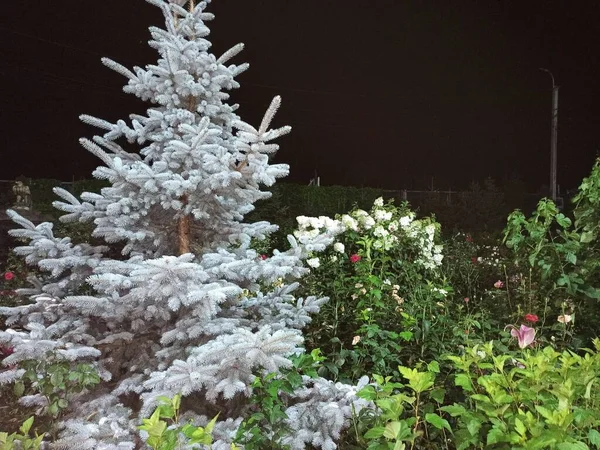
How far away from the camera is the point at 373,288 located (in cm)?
372

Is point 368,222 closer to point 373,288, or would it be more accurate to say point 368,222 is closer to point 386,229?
point 386,229

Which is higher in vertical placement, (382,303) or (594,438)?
(382,303)

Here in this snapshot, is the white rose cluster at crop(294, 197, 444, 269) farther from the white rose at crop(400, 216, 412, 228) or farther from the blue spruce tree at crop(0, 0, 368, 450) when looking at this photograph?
the blue spruce tree at crop(0, 0, 368, 450)

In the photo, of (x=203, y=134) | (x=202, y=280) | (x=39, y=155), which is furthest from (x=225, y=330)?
(x=39, y=155)

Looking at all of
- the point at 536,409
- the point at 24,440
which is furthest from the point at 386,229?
the point at 24,440

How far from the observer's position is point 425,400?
2633mm

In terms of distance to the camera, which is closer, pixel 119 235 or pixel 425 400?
pixel 425 400

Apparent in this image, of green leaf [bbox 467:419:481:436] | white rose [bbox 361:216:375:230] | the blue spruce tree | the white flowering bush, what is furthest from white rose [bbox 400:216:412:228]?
green leaf [bbox 467:419:481:436]

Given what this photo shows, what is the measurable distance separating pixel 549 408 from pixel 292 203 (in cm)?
1013

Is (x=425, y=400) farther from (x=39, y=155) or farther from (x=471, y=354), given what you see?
(x=39, y=155)

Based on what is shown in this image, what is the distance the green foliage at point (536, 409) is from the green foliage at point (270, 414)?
671 millimetres

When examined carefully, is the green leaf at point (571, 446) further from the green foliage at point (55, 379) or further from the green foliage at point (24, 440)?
the green foliage at point (55, 379)

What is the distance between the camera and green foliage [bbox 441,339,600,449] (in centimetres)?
163

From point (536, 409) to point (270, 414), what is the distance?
3.36 ft
